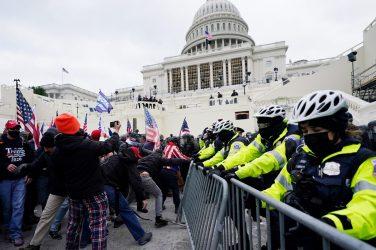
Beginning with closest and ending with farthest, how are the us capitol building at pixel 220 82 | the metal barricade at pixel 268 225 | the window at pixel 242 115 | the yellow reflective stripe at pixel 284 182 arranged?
the metal barricade at pixel 268 225, the yellow reflective stripe at pixel 284 182, the us capitol building at pixel 220 82, the window at pixel 242 115

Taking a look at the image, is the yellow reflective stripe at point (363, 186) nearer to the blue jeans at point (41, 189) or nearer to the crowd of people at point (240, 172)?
the crowd of people at point (240, 172)

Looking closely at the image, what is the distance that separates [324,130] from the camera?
7.02 ft

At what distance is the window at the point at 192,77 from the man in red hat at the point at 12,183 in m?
67.0

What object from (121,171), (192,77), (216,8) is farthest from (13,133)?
(216,8)

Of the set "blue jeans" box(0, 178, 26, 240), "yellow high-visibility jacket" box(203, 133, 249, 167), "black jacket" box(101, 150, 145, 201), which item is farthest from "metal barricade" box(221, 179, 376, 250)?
"blue jeans" box(0, 178, 26, 240)

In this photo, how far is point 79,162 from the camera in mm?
3656

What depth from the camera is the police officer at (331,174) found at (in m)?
1.60

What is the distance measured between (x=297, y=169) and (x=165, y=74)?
237ft

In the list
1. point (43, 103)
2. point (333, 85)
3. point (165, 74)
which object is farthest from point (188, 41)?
point (333, 85)

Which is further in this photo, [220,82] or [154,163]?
[220,82]

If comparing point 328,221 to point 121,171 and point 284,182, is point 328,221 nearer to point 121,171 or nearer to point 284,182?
point 284,182

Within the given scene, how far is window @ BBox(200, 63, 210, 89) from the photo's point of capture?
70.9 metres

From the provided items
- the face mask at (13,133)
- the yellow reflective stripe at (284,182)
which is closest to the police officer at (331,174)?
the yellow reflective stripe at (284,182)

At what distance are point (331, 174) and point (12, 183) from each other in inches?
207
